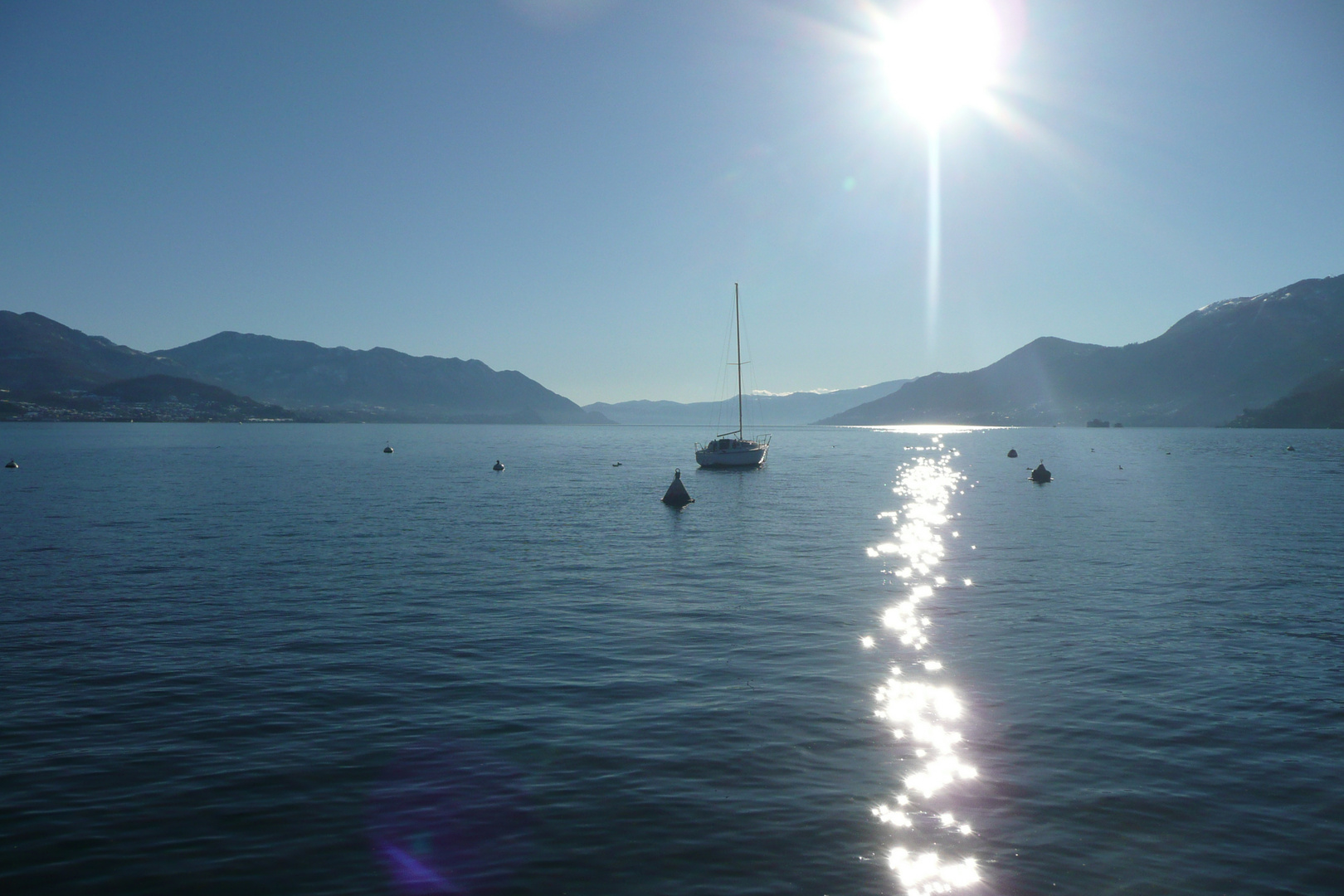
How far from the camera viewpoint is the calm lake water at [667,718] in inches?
403

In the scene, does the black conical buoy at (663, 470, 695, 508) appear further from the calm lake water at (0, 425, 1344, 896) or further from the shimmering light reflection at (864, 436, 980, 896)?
the shimmering light reflection at (864, 436, 980, 896)

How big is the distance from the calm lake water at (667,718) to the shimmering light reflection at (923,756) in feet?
0.25

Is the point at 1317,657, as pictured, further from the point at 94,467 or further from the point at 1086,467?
the point at 94,467

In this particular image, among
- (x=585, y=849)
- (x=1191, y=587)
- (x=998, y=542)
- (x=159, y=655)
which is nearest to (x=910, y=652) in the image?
(x=585, y=849)

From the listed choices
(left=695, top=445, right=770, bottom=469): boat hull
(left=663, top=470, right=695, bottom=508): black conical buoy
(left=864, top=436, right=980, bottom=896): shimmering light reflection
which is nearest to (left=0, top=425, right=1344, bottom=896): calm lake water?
(left=864, top=436, right=980, bottom=896): shimmering light reflection

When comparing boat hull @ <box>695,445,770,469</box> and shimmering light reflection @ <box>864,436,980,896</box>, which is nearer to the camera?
shimmering light reflection @ <box>864,436,980,896</box>

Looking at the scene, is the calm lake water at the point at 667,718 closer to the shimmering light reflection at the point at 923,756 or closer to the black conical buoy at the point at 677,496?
the shimmering light reflection at the point at 923,756

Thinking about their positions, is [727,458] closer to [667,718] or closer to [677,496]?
[677,496]

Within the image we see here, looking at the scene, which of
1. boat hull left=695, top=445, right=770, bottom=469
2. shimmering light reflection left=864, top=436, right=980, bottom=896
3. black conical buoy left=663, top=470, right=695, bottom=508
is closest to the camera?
shimmering light reflection left=864, top=436, right=980, bottom=896

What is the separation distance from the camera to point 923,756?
13.7m

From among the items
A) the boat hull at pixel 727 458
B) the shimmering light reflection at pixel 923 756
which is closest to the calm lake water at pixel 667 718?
the shimmering light reflection at pixel 923 756

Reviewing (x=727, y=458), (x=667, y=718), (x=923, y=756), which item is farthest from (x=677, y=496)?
(x=923, y=756)

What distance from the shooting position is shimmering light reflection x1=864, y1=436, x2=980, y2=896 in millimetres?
10141

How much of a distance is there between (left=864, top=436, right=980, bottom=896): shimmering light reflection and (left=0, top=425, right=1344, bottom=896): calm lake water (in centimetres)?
8
